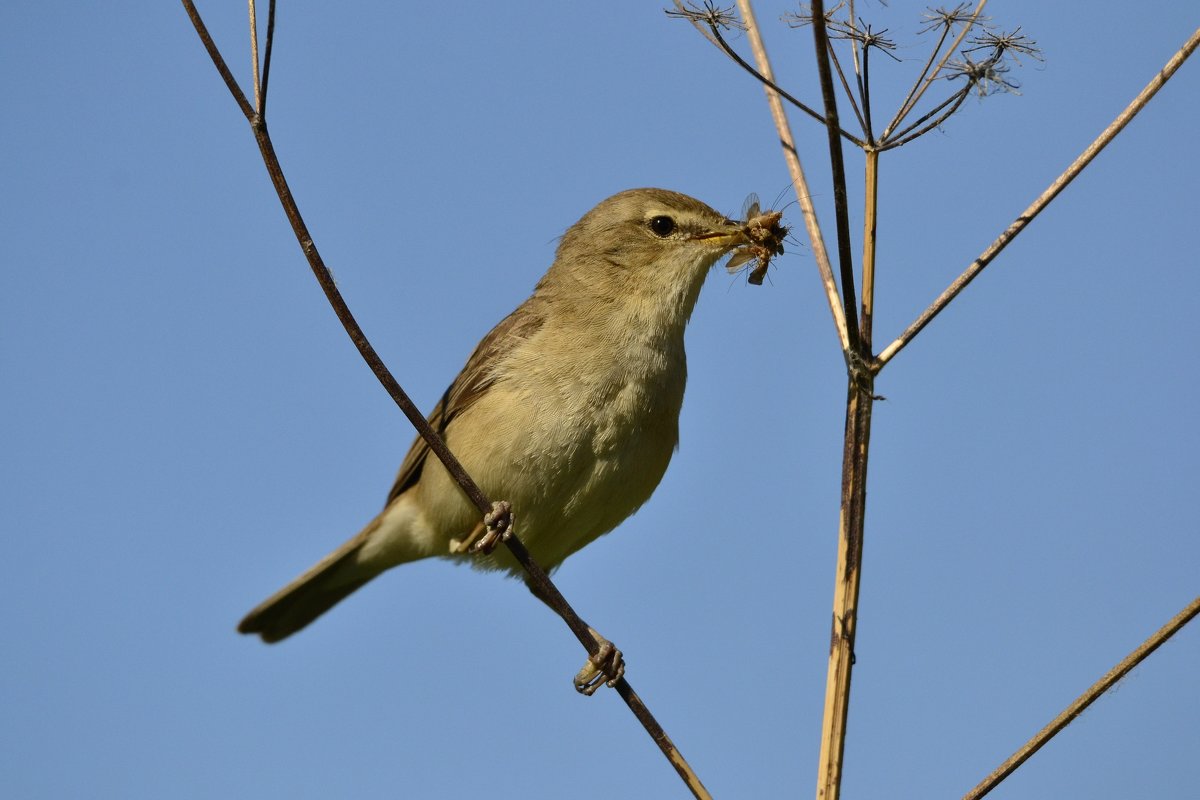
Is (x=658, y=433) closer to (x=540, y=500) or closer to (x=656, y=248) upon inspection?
(x=540, y=500)

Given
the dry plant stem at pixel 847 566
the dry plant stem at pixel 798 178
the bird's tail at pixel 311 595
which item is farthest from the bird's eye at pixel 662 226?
the dry plant stem at pixel 847 566

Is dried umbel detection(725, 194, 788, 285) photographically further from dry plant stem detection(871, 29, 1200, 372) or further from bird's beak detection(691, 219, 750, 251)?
dry plant stem detection(871, 29, 1200, 372)

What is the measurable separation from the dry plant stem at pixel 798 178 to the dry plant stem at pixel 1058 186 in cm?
16

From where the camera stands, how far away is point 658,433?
4887mm

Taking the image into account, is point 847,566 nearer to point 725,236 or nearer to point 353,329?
point 353,329

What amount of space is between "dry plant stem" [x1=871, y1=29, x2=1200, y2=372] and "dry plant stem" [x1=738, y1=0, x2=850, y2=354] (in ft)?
0.54

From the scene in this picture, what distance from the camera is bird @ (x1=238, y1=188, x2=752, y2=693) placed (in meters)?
4.67

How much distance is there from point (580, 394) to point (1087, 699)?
2.61 m

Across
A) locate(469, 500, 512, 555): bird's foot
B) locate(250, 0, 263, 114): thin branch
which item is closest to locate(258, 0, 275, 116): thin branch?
locate(250, 0, 263, 114): thin branch

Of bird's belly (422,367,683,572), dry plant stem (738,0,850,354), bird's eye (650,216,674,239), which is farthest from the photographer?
bird's eye (650,216,674,239)

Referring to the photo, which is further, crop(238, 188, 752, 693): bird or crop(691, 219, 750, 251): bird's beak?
crop(691, 219, 750, 251): bird's beak

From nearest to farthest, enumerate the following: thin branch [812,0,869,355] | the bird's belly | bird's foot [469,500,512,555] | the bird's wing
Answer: thin branch [812,0,869,355], bird's foot [469,500,512,555], the bird's belly, the bird's wing

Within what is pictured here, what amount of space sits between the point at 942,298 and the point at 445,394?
347cm

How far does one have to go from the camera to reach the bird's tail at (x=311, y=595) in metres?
6.14
